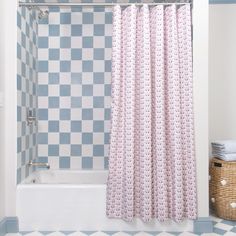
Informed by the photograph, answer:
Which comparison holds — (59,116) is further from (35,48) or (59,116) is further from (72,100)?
(35,48)

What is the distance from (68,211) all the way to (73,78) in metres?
1.25

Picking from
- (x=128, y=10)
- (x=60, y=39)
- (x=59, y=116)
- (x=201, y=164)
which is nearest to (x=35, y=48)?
(x=60, y=39)

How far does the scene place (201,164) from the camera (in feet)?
6.82

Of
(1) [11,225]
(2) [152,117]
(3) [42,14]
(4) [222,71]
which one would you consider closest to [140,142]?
(2) [152,117]

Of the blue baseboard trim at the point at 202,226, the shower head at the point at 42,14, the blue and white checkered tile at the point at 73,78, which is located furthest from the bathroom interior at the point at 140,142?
the blue and white checkered tile at the point at 73,78

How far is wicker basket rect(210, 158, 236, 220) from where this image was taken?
2262mm

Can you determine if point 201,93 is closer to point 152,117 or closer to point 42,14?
point 152,117

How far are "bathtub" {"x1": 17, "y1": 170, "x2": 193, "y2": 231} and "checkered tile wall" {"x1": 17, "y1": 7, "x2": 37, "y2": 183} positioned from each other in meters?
0.21

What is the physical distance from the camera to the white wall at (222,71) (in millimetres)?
2791

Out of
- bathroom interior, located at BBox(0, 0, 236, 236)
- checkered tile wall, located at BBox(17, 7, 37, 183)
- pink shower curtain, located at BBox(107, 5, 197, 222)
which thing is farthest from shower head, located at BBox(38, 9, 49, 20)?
pink shower curtain, located at BBox(107, 5, 197, 222)

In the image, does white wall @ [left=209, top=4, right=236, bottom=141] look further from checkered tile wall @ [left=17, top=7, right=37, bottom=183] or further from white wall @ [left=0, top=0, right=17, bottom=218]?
white wall @ [left=0, top=0, right=17, bottom=218]

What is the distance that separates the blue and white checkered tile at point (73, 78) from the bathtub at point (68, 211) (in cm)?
69

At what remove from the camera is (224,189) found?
229cm

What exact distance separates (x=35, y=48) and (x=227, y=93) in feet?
6.17
